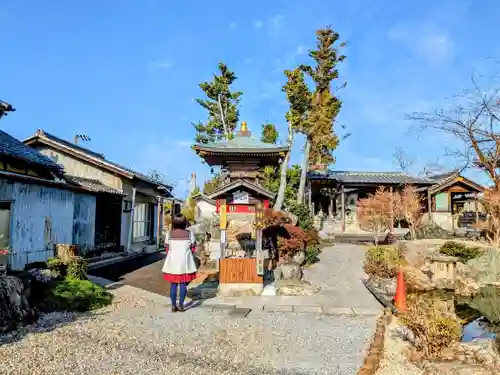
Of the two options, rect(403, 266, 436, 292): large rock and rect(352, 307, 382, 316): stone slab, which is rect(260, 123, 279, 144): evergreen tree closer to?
rect(403, 266, 436, 292): large rock

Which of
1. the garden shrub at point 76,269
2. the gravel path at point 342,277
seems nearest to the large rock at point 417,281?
the gravel path at point 342,277

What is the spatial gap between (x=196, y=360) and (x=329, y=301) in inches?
213

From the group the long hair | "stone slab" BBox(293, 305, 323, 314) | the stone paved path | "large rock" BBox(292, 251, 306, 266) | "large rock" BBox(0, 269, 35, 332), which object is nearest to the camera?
"large rock" BBox(0, 269, 35, 332)

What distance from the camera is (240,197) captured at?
11570mm

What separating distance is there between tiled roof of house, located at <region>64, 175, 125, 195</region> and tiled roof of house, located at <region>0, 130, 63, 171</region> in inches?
103

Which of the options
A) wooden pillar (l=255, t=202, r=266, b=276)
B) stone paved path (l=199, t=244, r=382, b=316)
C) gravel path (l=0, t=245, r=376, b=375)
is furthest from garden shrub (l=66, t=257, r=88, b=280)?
wooden pillar (l=255, t=202, r=266, b=276)

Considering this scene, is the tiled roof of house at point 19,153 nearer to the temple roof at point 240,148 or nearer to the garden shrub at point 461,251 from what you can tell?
the temple roof at point 240,148

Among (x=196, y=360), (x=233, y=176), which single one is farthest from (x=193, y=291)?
(x=233, y=176)

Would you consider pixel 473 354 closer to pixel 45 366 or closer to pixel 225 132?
pixel 45 366

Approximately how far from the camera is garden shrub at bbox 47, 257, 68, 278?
30.6 ft

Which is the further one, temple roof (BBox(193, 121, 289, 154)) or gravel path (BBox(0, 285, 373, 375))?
temple roof (BBox(193, 121, 289, 154))

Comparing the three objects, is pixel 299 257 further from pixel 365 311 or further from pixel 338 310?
pixel 365 311

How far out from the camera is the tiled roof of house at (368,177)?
26.9 m

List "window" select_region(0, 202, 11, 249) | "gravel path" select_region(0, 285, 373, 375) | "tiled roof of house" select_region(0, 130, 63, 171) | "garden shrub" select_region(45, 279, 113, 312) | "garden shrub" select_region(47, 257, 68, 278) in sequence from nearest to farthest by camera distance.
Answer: "gravel path" select_region(0, 285, 373, 375) < "garden shrub" select_region(45, 279, 113, 312) < "garden shrub" select_region(47, 257, 68, 278) < "window" select_region(0, 202, 11, 249) < "tiled roof of house" select_region(0, 130, 63, 171)
